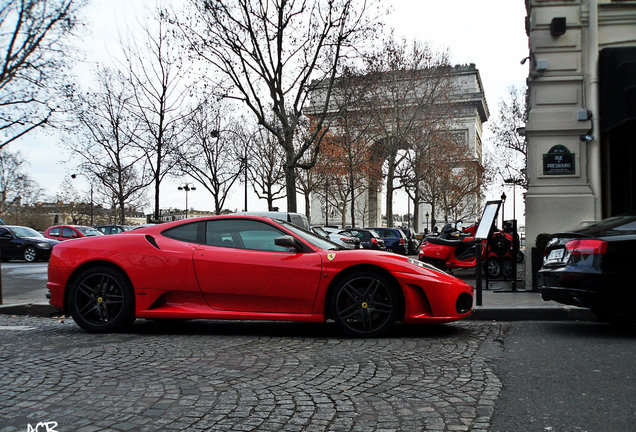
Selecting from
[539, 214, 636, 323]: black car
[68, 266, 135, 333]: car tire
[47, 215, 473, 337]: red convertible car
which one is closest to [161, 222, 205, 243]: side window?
[47, 215, 473, 337]: red convertible car

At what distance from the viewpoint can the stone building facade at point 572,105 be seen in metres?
10.0

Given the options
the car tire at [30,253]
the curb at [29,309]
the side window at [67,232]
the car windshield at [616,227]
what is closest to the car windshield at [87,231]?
the side window at [67,232]

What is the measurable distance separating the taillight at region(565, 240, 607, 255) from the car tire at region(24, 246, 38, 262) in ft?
73.0

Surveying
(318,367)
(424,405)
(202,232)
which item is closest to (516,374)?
(424,405)

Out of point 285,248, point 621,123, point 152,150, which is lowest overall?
point 285,248

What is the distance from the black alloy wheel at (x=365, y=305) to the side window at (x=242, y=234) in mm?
798

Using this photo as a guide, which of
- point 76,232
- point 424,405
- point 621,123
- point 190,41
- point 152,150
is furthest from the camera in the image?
point 152,150

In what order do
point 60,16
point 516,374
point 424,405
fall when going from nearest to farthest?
point 424,405, point 516,374, point 60,16

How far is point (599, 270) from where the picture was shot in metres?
5.55

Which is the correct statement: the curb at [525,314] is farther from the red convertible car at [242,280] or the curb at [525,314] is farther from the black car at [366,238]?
the black car at [366,238]

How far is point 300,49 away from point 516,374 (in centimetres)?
1967

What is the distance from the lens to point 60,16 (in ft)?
77.0

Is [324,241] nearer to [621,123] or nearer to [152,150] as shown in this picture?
[621,123]

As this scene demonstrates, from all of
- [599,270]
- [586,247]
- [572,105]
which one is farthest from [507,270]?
[599,270]
